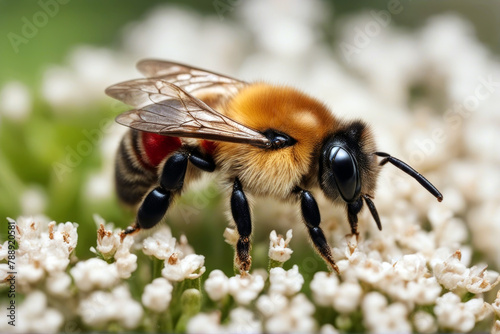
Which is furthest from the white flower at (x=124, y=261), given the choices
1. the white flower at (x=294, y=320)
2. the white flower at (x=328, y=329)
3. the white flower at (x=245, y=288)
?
the white flower at (x=328, y=329)

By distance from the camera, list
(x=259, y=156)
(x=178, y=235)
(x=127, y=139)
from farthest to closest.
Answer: (x=178, y=235) < (x=127, y=139) < (x=259, y=156)

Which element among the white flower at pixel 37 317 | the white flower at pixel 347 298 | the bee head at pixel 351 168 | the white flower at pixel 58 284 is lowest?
the white flower at pixel 37 317

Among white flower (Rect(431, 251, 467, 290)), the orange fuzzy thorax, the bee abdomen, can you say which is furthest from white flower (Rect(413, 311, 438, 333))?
the bee abdomen

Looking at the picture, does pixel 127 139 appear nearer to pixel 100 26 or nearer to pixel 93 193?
pixel 93 193

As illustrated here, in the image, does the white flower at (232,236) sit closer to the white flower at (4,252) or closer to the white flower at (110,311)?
the white flower at (110,311)

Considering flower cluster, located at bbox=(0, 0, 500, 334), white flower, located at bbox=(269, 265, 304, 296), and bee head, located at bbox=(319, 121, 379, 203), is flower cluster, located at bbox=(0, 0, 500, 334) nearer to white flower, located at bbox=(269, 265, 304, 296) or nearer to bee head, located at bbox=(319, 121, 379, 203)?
white flower, located at bbox=(269, 265, 304, 296)

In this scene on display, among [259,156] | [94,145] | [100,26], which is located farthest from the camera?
[100,26]

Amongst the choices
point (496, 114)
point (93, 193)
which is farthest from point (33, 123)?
point (496, 114)
